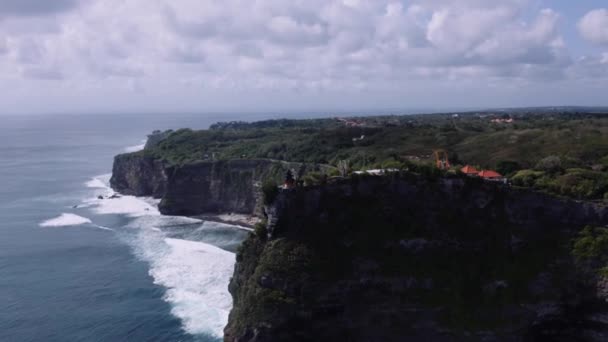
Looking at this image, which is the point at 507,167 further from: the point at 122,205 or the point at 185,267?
the point at 122,205

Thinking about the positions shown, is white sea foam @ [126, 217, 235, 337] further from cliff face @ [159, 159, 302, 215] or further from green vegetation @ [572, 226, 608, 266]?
green vegetation @ [572, 226, 608, 266]

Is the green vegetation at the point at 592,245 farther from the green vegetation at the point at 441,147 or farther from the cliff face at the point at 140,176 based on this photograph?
the cliff face at the point at 140,176

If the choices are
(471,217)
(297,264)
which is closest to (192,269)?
(297,264)

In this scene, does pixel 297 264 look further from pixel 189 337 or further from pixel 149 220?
pixel 149 220

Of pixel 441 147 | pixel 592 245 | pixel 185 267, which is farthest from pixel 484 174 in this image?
pixel 441 147

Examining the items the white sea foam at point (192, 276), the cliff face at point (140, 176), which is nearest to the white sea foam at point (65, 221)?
the white sea foam at point (192, 276)

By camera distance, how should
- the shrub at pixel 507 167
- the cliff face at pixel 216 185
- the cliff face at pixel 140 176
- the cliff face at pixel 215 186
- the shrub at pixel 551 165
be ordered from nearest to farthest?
the shrub at pixel 551 165
the shrub at pixel 507 167
the cliff face at pixel 216 185
the cliff face at pixel 215 186
the cliff face at pixel 140 176
